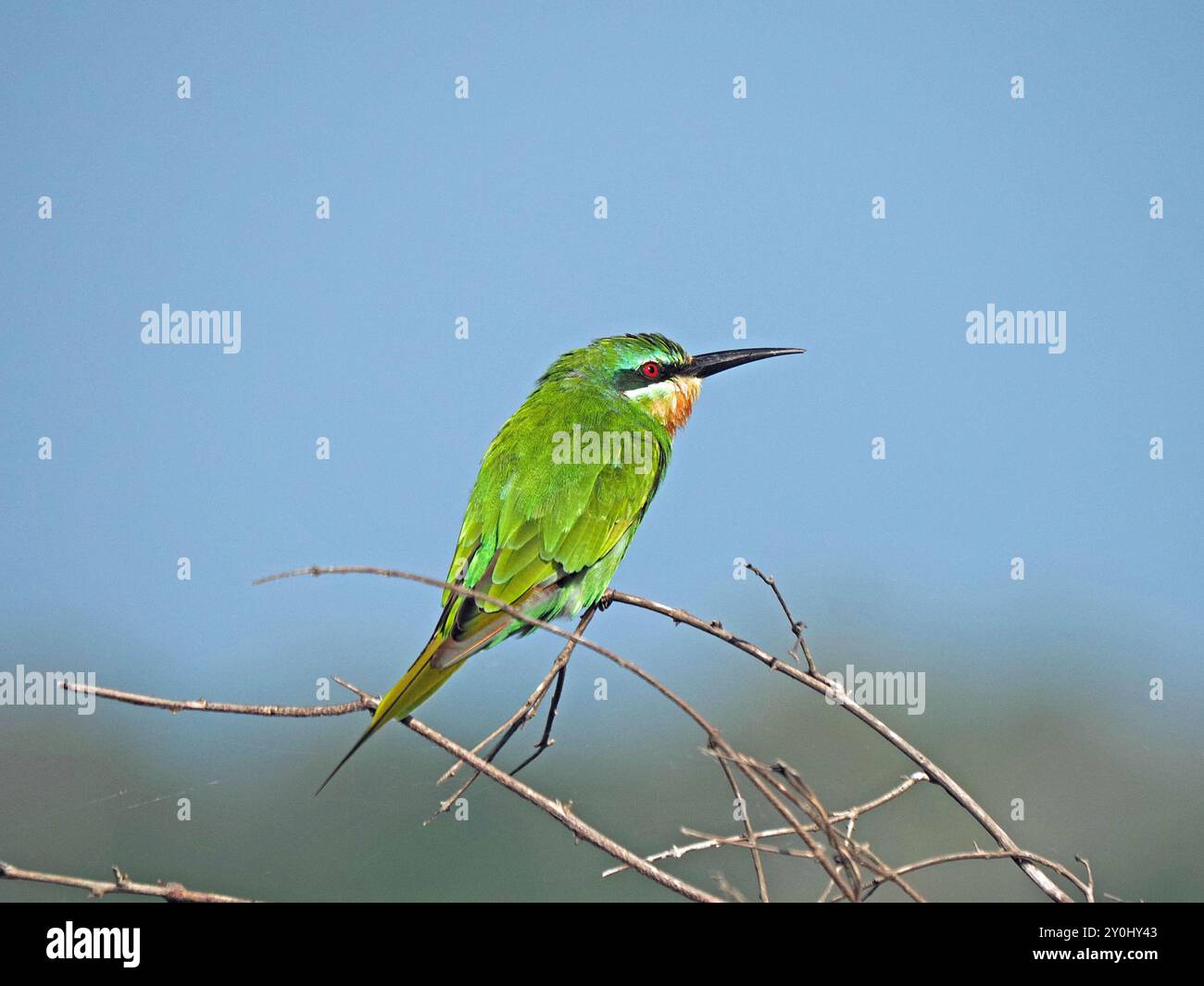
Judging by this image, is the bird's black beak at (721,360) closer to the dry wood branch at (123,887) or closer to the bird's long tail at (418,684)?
the bird's long tail at (418,684)

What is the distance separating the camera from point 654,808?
279cm

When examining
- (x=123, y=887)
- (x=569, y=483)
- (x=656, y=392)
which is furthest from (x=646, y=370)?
(x=123, y=887)

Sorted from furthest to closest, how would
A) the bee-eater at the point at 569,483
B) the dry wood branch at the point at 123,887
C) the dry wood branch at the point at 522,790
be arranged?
1. the bee-eater at the point at 569,483
2. the dry wood branch at the point at 522,790
3. the dry wood branch at the point at 123,887

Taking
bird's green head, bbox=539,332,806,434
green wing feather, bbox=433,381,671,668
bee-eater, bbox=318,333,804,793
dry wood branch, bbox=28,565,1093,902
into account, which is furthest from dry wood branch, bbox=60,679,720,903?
bird's green head, bbox=539,332,806,434

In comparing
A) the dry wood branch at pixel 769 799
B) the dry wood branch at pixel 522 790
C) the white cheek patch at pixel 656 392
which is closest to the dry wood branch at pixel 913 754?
the dry wood branch at pixel 769 799

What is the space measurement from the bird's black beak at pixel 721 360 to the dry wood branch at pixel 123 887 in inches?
136

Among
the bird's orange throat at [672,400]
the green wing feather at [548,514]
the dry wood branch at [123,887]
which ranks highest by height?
the bird's orange throat at [672,400]

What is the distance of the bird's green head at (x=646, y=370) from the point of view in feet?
15.4

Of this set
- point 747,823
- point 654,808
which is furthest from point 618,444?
point 747,823

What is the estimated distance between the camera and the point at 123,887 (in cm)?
166

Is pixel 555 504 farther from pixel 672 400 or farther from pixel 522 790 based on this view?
pixel 522 790

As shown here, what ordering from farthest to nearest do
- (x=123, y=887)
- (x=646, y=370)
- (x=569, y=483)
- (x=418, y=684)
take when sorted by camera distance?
(x=646, y=370) < (x=569, y=483) < (x=418, y=684) < (x=123, y=887)

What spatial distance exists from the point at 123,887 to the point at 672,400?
3.44 metres
